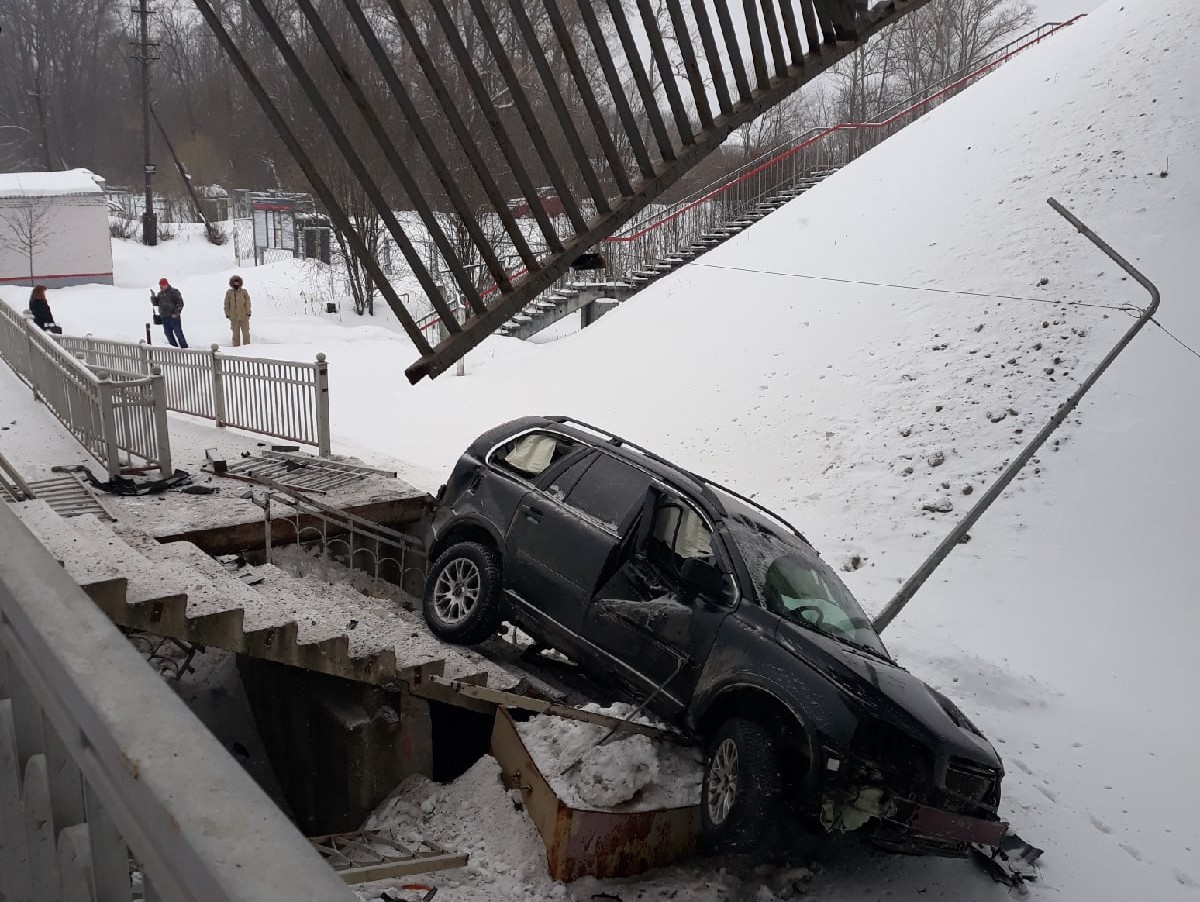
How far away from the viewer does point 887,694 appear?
20.4 ft

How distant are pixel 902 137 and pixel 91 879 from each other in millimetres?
26757

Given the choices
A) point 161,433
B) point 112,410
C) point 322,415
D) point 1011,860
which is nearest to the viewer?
point 1011,860

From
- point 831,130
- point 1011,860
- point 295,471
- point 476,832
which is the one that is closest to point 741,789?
point 476,832

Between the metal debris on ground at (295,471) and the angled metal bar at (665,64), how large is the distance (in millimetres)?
7079

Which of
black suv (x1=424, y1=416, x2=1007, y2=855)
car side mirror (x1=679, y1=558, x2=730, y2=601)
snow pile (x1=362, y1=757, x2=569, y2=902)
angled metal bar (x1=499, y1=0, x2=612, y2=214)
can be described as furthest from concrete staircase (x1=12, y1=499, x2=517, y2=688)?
angled metal bar (x1=499, y1=0, x2=612, y2=214)

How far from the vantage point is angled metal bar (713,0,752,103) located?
494 centimetres

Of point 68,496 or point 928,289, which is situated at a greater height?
point 928,289

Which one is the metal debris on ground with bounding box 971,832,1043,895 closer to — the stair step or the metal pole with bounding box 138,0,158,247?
the stair step

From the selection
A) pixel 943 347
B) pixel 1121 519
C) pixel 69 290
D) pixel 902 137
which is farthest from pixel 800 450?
pixel 69 290

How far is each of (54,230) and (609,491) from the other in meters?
30.8

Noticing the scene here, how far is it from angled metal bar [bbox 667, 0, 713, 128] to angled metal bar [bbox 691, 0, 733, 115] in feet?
0.22

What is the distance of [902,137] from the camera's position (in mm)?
25578

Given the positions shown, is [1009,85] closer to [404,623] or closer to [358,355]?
[358,355]

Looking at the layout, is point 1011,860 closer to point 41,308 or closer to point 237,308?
point 237,308
